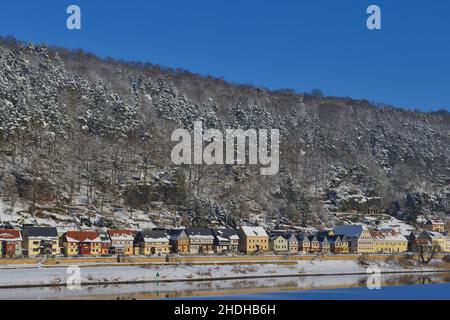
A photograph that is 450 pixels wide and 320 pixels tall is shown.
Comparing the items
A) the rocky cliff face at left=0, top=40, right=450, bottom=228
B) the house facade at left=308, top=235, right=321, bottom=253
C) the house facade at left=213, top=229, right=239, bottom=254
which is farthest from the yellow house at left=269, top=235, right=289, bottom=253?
the rocky cliff face at left=0, top=40, right=450, bottom=228

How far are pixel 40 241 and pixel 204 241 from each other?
70.0 ft

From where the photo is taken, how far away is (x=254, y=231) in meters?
87.6

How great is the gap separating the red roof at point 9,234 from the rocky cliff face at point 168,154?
23.3 feet

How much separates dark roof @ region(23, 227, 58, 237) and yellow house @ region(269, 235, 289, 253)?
29585 millimetres

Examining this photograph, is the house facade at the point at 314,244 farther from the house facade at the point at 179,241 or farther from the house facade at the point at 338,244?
the house facade at the point at 179,241

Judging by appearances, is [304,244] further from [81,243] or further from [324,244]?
[81,243]

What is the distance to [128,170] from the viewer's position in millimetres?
103875


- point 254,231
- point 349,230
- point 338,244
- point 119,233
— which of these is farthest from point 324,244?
point 119,233

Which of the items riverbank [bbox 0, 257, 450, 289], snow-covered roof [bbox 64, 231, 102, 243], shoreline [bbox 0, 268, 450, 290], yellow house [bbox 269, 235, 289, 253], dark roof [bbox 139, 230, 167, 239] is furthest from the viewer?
yellow house [bbox 269, 235, 289, 253]

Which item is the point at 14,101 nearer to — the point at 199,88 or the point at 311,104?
the point at 199,88

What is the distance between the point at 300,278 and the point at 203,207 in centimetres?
3012

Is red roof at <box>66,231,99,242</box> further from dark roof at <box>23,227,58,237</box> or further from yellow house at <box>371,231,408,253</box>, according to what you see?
yellow house at <box>371,231,408,253</box>

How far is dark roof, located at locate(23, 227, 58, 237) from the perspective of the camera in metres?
69.4
